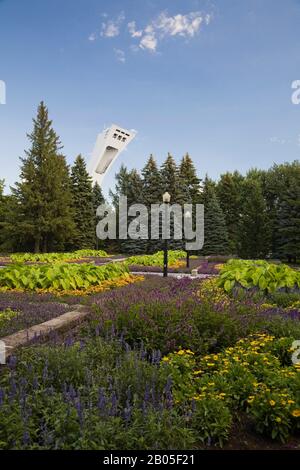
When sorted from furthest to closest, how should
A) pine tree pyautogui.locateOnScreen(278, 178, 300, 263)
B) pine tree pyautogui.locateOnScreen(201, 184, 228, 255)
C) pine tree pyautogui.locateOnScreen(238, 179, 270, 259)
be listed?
pine tree pyautogui.locateOnScreen(201, 184, 228, 255) → pine tree pyautogui.locateOnScreen(238, 179, 270, 259) → pine tree pyautogui.locateOnScreen(278, 178, 300, 263)

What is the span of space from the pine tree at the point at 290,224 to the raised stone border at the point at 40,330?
25.4 metres

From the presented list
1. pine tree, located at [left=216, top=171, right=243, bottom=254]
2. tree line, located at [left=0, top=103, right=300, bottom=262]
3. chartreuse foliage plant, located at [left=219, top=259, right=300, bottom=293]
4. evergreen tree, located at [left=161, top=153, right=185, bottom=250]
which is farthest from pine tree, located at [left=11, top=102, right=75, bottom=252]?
chartreuse foliage plant, located at [left=219, top=259, right=300, bottom=293]

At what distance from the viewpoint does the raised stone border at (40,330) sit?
159 inches

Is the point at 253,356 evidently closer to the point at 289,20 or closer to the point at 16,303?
the point at 16,303

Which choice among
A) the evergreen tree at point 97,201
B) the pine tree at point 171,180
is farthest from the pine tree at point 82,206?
the pine tree at point 171,180

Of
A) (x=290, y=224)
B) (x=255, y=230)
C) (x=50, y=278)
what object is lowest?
(x=50, y=278)

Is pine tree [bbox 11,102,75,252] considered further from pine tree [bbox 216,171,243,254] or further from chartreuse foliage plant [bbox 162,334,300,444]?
chartreuse foliage plant [bbox 162,334,300,444]

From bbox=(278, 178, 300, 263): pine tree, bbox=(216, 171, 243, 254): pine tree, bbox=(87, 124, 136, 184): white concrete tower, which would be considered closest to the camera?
bbox=(278, 178, 300, 263): pine tree

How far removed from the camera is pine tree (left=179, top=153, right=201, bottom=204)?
43062 mm

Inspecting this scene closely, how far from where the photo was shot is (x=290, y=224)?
29.5m

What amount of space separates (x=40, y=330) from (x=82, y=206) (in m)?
33.4

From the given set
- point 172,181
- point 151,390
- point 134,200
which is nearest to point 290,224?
point 172,181

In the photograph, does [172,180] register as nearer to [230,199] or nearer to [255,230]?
[230,199]
